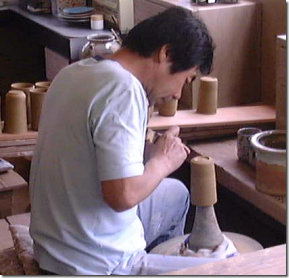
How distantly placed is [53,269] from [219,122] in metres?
1.06

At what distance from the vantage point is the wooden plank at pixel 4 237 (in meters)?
2.10

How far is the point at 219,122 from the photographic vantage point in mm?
2434

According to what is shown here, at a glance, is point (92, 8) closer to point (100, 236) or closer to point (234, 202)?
point (234, 202)

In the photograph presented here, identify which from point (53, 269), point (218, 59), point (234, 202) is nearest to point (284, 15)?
point (218, 59)

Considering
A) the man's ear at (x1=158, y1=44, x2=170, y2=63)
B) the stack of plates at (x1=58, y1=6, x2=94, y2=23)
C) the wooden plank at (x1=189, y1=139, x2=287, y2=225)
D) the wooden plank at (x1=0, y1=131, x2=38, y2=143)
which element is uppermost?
the man's ear at (x1=158, y1=44, x2=170, y2=63)

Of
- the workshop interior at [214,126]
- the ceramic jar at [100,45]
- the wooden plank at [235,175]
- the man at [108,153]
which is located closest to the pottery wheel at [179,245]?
the workshop interior at [214,126]

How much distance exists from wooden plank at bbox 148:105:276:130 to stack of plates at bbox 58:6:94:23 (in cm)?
103

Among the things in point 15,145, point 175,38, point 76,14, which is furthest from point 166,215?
point 76,14

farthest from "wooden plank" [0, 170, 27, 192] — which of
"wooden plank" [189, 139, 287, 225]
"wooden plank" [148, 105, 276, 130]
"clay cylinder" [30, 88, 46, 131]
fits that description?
"wooden plank" [189, 139, 287, 225]

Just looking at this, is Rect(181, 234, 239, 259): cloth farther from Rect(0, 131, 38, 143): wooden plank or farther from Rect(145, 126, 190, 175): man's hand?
Rect(0, 131, 38, 143): wooden plank

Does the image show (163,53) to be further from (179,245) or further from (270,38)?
(270,38)

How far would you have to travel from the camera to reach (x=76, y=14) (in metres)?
3.39

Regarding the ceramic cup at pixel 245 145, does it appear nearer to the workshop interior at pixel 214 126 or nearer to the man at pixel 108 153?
the workshop interior at pixel 214 126

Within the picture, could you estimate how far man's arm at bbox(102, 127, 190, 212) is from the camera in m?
1.43
